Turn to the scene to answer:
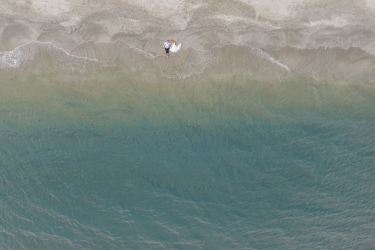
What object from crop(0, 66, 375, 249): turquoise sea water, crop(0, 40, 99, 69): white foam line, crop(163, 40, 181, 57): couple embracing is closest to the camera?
crop(163, 40, 181, 57): couple embracing

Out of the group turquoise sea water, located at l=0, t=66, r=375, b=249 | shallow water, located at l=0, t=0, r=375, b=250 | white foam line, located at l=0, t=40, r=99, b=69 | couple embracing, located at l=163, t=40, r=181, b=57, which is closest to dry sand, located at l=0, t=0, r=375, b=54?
shallow water, located at l=0, t=0, r=375, b=250

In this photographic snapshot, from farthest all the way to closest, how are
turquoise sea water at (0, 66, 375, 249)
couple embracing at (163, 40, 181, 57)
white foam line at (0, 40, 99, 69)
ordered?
white foam line at (0, 40, 99, 69) < turquoise sea water at (0, 66, 375, 249) < couple embracing at (163, 40, 181, 57)

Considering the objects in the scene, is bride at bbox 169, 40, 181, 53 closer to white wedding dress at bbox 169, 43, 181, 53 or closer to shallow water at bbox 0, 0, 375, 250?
white wedding dress at bbox 169, 43, 181, 53

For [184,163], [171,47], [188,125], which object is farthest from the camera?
[188,125]

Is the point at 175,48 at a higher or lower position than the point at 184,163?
higher

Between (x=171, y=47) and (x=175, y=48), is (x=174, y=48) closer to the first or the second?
(x=175, y=48)

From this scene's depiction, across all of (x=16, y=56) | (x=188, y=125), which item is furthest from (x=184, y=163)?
(x=16, y=56)
